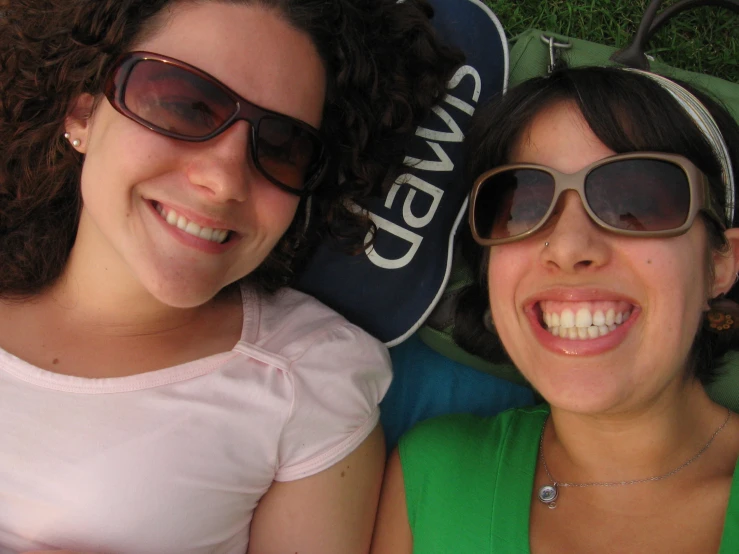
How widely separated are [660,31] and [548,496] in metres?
2.03

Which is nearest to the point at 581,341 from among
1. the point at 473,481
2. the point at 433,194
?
the point at 473,481

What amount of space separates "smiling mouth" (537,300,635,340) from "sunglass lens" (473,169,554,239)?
9.7 inches

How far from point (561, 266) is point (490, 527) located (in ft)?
2.84

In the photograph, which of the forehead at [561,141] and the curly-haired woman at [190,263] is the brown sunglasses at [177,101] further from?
the forehead at [561,141]

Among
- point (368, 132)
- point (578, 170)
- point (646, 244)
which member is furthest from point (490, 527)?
point (368, 132)

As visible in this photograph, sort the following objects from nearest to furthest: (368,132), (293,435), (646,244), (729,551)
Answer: (646,244) < (729,551) < (293,435) < (368,132)

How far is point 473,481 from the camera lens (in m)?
1.96

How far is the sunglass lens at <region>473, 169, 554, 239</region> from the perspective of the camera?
5.30 feet

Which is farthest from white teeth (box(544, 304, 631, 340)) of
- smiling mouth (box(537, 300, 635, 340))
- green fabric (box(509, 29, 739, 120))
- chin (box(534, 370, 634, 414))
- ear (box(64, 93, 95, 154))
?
ear (box(64, 93, 95, 154))

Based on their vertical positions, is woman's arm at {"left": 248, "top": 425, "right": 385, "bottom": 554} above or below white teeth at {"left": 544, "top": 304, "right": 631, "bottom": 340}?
below

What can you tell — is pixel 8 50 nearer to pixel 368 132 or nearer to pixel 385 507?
pixel 368 132

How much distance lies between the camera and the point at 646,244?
4.95ft

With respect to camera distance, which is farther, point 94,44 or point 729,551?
point 94,44

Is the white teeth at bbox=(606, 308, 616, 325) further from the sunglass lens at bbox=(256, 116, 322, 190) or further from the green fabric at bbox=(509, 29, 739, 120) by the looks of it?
the green fabric at bbox=(509, 29, 739, 120)
